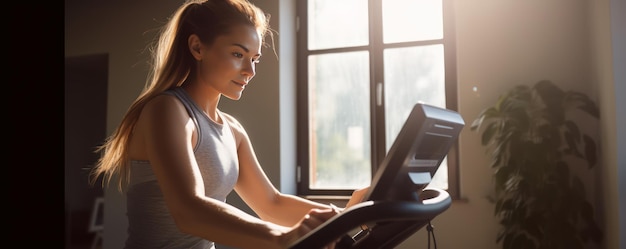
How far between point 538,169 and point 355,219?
2694mm

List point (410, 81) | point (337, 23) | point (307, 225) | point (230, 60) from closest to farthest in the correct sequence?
point (307, 225) < point (230, 60) < point (410, 81) < point (337, 23)

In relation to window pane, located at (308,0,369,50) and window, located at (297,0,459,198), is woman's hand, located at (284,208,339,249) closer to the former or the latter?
window, located at (297,0,459,198)

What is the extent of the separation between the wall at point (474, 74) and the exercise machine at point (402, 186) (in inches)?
88.1

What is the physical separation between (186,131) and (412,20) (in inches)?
129

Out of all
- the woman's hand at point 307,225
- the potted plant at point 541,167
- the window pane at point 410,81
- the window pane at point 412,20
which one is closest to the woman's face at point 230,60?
the woman's hand at point 307,225

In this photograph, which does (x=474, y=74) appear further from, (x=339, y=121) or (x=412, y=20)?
(x=339, y=121)

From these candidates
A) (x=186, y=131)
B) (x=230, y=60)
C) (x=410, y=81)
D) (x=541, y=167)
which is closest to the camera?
(x=186, y=131)

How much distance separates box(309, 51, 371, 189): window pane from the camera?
4.34 m

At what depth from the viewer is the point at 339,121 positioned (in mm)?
4430

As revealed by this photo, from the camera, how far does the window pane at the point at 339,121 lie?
Result: 4.34m

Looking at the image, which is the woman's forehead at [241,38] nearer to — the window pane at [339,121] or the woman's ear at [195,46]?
the woman's ear at [195,46]

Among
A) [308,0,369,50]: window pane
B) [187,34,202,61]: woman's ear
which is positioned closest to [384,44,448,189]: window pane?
[308,0,369,50]: window pane

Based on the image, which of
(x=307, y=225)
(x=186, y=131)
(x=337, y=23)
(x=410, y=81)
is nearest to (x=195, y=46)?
(x=186, y=131)
